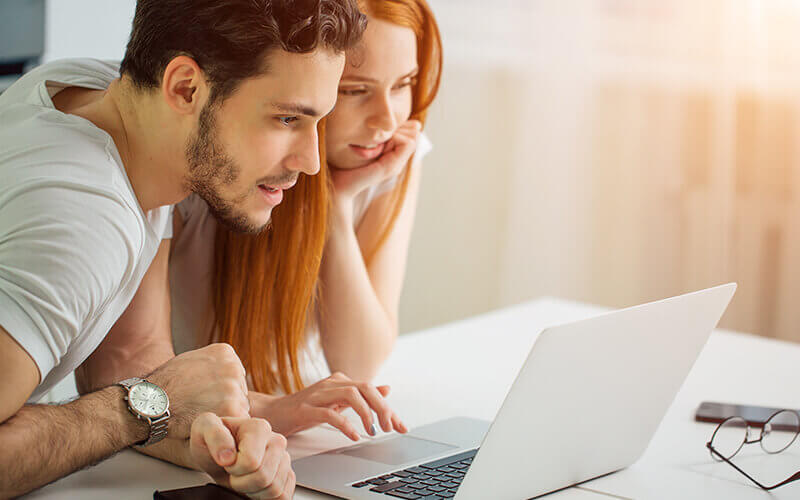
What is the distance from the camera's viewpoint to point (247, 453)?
77 centimetres

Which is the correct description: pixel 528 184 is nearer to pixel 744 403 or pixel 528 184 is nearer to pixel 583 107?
pixel 583 107

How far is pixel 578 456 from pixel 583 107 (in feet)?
6.89

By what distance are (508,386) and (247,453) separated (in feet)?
1.91

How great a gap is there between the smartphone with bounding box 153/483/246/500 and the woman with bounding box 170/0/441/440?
18.0 inches

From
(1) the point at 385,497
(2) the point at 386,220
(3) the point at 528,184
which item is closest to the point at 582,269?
(3) the point at 528,184

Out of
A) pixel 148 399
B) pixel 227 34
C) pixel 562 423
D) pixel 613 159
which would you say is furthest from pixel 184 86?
pixel 613 159

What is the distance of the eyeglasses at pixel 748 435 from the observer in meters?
1.02

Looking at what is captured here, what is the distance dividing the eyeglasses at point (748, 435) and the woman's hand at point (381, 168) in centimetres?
65

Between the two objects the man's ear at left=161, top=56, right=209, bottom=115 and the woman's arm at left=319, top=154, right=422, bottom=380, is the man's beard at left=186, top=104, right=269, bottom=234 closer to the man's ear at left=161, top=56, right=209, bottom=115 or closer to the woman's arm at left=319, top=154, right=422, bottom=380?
the man's ear at left=161, top=56, right=209, bottom=115

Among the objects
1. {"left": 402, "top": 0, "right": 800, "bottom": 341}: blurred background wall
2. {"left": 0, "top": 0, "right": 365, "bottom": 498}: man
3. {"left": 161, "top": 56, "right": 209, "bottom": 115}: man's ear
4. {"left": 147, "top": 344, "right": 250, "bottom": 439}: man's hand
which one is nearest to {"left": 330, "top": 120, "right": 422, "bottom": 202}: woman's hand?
{"left": 0, "top": 0, "right": 365, "bottom": 498}: man

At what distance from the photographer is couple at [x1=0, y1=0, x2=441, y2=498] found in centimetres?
80

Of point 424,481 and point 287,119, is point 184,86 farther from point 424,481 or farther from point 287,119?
point 424,481

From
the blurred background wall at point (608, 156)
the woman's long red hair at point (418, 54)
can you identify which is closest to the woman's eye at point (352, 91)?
the woman's long red hair at point (418, 54)

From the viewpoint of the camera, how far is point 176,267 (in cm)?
A: 137
